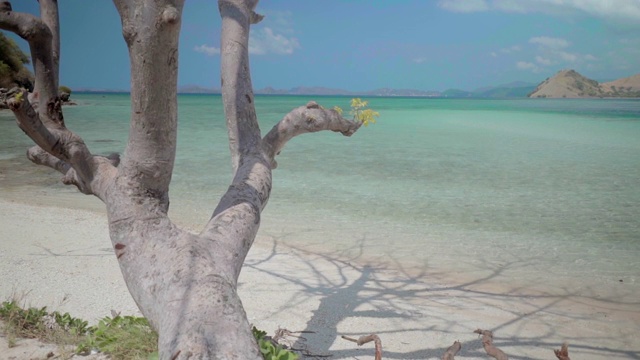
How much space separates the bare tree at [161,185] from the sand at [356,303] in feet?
3.61

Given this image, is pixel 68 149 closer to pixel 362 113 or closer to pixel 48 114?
pixel 48 114

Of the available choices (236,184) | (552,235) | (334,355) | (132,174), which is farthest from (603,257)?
(132,174)

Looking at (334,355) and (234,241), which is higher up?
(234,241)

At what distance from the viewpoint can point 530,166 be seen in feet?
42.0

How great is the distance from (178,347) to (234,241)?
1.77 ft

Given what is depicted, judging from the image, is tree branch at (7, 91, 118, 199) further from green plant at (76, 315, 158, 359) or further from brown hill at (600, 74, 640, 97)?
brown hill at (600, 74, 640, 97)

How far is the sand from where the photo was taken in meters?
3.32

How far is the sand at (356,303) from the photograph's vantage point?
3.32 metres

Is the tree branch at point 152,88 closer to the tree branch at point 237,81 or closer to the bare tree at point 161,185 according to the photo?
the bare tree at point 161,185

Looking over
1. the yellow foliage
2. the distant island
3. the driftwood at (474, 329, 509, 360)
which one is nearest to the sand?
the driftwood at (474, 329, 509, 360)

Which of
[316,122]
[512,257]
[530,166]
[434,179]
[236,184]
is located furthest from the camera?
[530,166]

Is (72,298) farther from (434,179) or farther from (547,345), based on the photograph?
(434,179)

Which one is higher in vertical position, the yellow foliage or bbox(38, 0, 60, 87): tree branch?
bbox(38, 0, 60, 87): tree branch

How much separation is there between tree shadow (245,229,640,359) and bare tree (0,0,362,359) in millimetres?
1174
